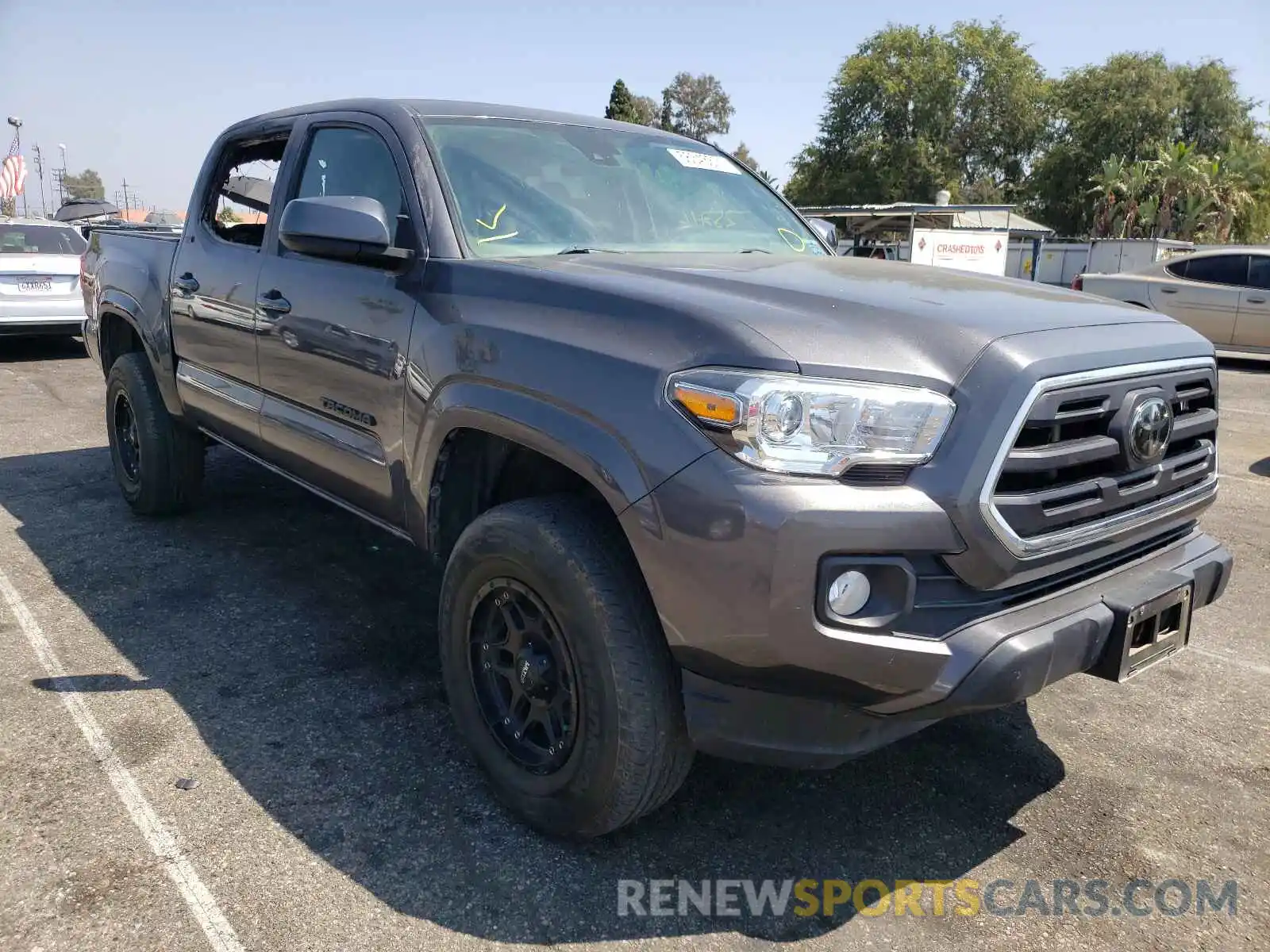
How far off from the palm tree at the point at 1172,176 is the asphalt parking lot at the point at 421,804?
1638 inches

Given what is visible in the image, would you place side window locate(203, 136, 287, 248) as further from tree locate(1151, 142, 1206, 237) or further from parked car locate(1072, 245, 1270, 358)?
tree locate(1151, 142, 1206, 237)

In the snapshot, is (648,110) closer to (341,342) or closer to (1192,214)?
(1192,214)

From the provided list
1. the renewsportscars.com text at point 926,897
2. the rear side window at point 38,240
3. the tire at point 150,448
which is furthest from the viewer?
the rear side window at point 38,240

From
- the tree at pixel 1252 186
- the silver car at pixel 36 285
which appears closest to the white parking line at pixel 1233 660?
the silver car at pixel 36 285

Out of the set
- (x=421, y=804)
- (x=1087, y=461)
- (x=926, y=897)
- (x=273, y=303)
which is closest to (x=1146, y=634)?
(x=1087, y=461)

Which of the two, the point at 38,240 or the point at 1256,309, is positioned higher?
the point at 38,240

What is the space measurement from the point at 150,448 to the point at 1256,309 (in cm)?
1272

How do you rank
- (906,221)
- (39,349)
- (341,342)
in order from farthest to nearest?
1. (906,221)
2. (39,349)
3. (341,342)

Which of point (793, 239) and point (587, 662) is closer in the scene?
point (587, 662)

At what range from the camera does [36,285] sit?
1091 centimetres

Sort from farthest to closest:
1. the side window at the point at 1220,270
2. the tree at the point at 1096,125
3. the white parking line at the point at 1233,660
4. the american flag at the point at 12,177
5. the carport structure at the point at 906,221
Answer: the tree at the point at 1096,125 < the american flag at the point at 12,177 < the carport structure at the point at 906,221 < the side window at the point at 1220,270 < the white parking line at the point at 1233,660

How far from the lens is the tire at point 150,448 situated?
4.91 meters

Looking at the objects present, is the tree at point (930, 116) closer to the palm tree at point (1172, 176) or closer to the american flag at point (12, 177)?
the palm tree at point (1172, 176)

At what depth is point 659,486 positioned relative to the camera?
2.13 meters
